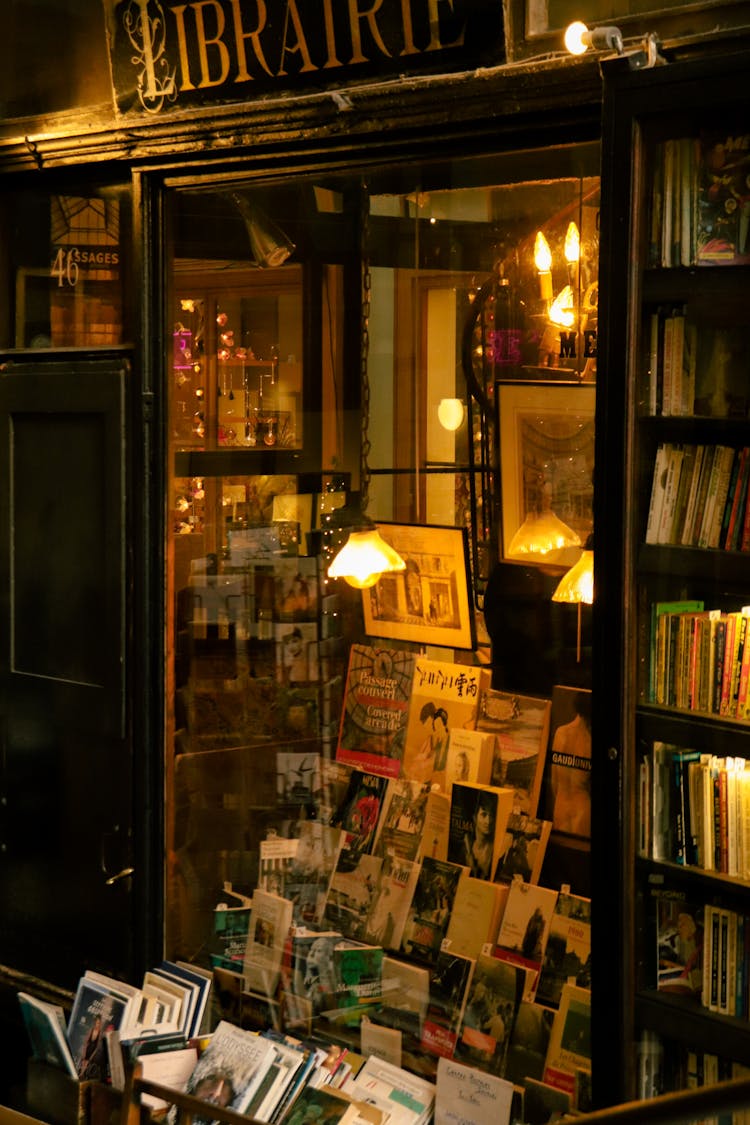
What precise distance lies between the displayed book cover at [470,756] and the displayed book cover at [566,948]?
39 centimetres

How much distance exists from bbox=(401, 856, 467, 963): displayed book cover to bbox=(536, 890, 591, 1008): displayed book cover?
1.01 ft

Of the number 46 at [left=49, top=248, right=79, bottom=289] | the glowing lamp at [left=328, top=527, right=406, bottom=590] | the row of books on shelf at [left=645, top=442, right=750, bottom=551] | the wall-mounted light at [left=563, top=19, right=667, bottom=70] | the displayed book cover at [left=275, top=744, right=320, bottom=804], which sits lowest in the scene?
the displayed book cover at [left=275, top=744, right=320, bottom=804]

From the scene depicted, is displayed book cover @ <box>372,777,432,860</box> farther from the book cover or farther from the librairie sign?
the librairie sign

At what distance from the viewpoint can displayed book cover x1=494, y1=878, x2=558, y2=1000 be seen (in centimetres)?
349

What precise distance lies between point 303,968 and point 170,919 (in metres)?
0.44

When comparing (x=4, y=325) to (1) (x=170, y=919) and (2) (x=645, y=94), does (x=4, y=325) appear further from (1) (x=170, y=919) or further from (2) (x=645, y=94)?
(2) (x=645, y=94)

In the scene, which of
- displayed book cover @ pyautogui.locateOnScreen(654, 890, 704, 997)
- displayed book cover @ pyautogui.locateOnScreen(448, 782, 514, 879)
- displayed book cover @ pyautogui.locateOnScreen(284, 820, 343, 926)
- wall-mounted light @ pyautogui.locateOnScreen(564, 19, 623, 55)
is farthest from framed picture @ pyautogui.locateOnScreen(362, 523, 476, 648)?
wall-mounted light @ pyautogui.locateOnScreen(564, 19, 623, 55)

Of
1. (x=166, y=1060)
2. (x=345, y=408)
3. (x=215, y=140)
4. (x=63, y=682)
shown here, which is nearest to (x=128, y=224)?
(x=215, y=140)

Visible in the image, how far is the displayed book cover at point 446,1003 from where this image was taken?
358 cm

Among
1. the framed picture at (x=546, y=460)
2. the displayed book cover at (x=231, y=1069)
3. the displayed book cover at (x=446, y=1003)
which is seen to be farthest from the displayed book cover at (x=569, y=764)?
the displayed book cover at (x=231, y=1069)

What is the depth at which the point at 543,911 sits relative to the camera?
3506 millimetres

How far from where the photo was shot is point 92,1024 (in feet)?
12.4

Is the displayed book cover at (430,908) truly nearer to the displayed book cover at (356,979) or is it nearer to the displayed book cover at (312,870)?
the displayed book cover at (356,979)

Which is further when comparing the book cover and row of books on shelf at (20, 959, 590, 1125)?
the book cover
